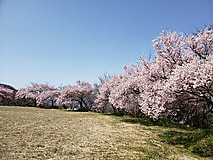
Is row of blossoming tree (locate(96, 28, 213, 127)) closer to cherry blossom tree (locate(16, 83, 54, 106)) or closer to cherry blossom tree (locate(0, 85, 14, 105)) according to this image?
cherry blossom tree (locate(16, 83, 54, 106))

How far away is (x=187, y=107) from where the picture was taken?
827 centimetres

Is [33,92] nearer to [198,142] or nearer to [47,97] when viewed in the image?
[47,97]

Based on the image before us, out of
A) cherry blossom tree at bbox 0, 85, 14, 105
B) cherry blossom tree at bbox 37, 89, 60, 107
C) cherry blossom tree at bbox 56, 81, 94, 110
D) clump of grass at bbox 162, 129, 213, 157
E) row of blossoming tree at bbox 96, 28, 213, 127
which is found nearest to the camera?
clump of grass at bbox 162, 129, 213, 157

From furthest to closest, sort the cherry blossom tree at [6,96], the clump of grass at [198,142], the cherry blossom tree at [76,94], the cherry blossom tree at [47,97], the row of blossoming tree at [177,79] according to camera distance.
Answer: the cherry blossom tree at [6,96] → the cherry blossom tree at [47,97] → the cherry blossom tree at [76,94] → the row of blossoming tree at [177,79] → the clump of grass at [198,142]

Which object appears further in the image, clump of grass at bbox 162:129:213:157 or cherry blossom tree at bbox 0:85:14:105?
cherry blossom tree at bbox 0:85:14:105

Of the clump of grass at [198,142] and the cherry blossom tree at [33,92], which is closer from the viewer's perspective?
the clump of grass at [198,142]

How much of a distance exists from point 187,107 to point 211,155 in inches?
220

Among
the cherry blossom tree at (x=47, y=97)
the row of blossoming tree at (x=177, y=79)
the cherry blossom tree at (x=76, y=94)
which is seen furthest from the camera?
the cherry blossom tree at (x=47, y=97)

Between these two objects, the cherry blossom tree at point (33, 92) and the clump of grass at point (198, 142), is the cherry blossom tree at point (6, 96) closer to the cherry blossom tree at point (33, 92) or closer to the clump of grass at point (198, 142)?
the cherry blossom tree at point (33, 92)

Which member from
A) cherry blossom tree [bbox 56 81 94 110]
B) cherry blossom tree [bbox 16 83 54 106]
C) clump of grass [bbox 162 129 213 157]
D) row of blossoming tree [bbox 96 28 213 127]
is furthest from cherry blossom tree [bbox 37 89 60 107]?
clump of grass [bbox 162 129 213 157]

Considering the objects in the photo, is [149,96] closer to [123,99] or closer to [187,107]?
[123,99]

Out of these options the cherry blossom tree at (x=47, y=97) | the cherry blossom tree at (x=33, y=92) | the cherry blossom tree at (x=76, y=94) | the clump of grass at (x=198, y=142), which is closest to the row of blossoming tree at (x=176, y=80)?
the clump of grass at (x=198, y=142)

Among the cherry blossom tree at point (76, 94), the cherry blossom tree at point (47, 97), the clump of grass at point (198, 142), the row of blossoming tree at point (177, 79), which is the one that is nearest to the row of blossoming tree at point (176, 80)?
the row of blossoming tree at point (177, 79)

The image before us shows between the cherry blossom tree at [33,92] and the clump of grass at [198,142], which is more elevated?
the cherry blossom tree at [33,92]
